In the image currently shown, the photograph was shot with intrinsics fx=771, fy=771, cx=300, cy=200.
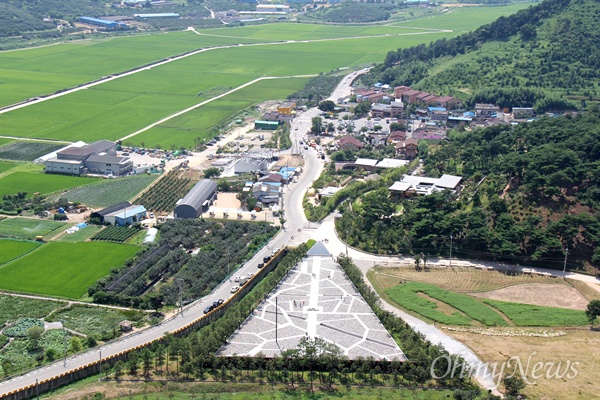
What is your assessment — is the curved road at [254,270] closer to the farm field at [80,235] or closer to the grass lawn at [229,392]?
the grass lawn at [229,392]

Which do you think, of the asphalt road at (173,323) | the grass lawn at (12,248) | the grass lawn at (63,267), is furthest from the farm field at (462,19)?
the grass lawn at (12,248)

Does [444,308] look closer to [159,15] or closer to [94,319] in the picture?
[94,319]

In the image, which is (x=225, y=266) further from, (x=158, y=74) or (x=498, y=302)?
(x=158, y=74)

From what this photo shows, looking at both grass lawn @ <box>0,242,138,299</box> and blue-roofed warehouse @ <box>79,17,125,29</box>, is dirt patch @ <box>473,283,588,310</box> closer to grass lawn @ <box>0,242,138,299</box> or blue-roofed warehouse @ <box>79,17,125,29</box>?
grass lawn @ <box>0,242,138,299</box>

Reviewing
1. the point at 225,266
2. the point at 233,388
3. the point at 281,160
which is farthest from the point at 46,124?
the point at 233,388

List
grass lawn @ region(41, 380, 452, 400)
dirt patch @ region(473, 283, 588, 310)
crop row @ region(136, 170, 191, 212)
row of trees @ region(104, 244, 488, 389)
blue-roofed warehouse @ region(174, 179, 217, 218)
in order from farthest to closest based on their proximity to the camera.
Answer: crop row @ region(136, 170, 191, 212) → blue-roofed warehouse @ region(174, 179, 217, 218) → dirt patch @ region(473, 283, 588, 310) → row of trees @ region(104, 244, 488, 389) → grass lawn @ region(41, 380, 452, 400)

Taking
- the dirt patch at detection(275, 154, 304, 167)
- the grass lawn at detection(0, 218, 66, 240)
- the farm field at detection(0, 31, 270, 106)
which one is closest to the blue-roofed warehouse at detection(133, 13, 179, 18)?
the farm field at detection(0, 31, 270, 106)

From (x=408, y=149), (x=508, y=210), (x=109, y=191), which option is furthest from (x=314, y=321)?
(x=408, y=149)
